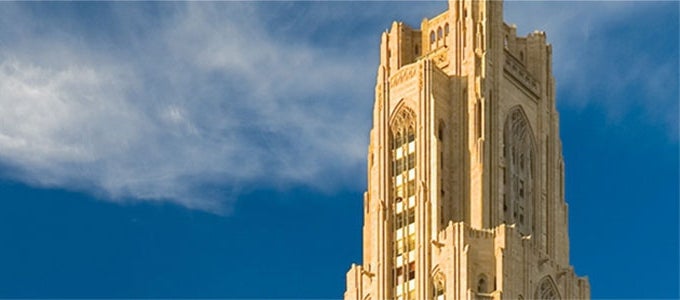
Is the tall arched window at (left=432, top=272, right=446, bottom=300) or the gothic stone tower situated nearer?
the tall arched window at (left=432, top=272, right=446, bottom=300)

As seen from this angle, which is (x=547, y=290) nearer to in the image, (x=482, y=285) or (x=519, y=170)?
(x=482, y=285)

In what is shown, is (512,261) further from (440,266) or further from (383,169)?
(383,169)

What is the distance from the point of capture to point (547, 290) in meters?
156

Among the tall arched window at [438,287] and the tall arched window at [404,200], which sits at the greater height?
the tall arched window at [404,200]

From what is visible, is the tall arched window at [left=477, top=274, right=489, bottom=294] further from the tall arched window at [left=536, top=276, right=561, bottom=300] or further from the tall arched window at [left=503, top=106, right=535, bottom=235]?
the tall arched window at [left=503, top=106, right=535, bottom=235]

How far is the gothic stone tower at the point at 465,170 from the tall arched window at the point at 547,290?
78 millimetres

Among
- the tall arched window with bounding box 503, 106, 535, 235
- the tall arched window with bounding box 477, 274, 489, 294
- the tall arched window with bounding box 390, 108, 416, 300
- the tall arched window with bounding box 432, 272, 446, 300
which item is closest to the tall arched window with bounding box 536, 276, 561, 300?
the tall arched window with bounding box 503, 106, 535, 235

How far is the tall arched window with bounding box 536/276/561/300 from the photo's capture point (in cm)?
15500

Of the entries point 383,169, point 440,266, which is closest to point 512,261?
point 440,266

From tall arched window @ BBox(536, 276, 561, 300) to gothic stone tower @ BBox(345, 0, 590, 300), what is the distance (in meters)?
0.08

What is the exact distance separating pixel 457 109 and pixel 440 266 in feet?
48.0

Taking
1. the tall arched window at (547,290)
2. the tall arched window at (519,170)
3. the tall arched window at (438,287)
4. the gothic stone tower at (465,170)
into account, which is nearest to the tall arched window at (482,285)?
the gothic stone tower at (465,170)

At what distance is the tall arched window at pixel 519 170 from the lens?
15938cm

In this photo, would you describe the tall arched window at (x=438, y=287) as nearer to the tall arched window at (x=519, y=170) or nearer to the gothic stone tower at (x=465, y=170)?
the gothic stone tower at (x=465, y=170)
